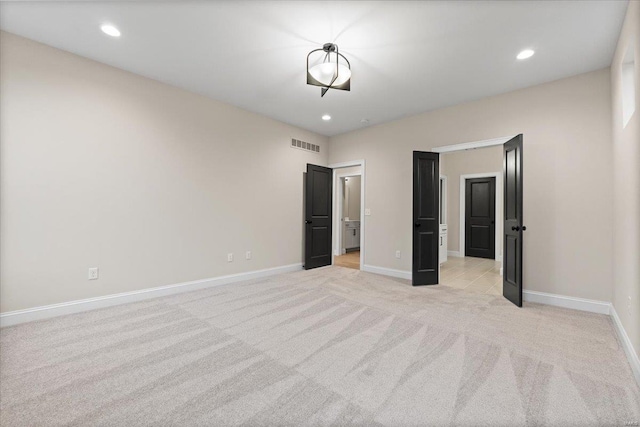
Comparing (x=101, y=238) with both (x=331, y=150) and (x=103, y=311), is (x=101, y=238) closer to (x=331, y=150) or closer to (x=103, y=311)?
(x=103, y=311)

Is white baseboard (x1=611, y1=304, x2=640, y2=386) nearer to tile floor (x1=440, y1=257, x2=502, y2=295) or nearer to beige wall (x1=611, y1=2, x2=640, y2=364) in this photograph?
beige wall (x1=611, y1=2, x2=640, y2=364)

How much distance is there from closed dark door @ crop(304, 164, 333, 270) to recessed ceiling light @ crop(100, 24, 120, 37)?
3.46 metres

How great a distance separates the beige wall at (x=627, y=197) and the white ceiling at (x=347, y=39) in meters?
0.34

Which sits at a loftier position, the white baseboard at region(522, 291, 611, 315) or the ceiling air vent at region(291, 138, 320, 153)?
the ceiling air vent at region(291, 138, 320, 153)

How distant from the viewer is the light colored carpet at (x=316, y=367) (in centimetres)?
151

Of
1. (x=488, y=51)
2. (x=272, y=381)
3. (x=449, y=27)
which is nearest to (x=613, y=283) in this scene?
(x=488, y=51)

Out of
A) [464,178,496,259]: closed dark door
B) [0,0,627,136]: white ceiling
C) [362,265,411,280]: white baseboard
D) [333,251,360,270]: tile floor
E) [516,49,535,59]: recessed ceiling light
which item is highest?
[0,0,627,136]: white ceiling

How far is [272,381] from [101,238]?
2.78 meters

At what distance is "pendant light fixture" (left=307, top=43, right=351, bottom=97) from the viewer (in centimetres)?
244

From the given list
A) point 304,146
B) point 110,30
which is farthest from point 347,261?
point 110,30

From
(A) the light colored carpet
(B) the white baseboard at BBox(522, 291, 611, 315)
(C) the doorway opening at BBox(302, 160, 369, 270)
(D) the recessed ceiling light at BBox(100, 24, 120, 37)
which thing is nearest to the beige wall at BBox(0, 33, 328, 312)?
(A) the light colored carpet

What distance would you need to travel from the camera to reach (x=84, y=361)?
2021 millimetres

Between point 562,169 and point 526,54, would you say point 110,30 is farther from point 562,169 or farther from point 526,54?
point 562,169

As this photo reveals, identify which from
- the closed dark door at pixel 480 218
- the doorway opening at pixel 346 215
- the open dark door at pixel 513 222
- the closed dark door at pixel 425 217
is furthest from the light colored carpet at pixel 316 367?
the closed dark door at pixel 480 218
